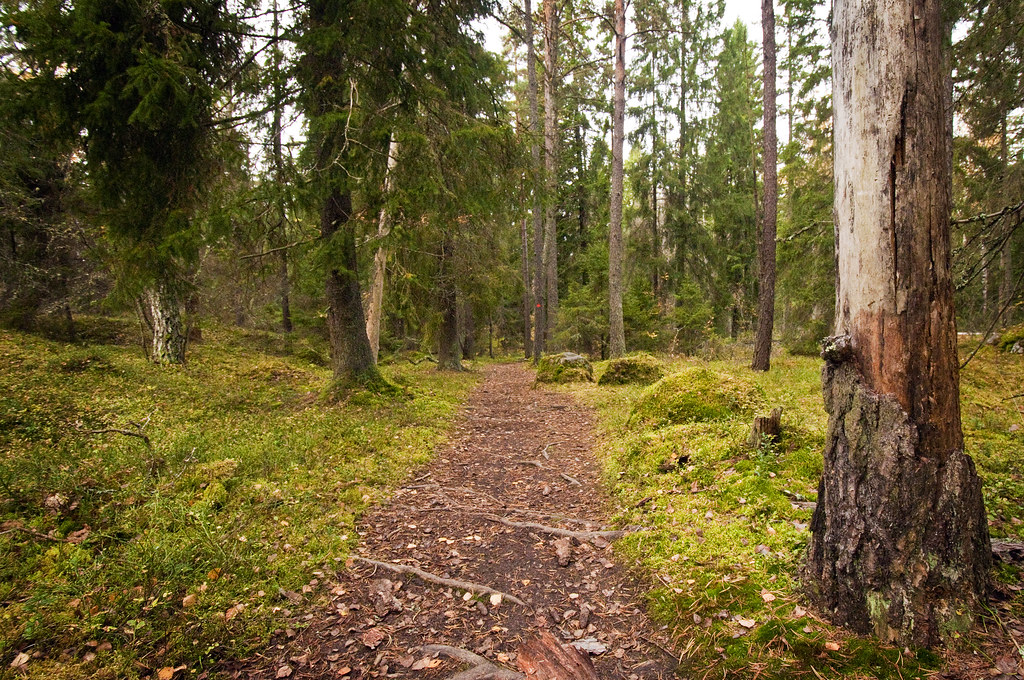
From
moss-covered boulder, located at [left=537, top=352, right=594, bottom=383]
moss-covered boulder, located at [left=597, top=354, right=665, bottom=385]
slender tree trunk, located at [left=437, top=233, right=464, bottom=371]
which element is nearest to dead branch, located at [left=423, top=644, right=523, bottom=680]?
moss-covered boulder, located at [left=597, top=354, right=665, bottom=385]

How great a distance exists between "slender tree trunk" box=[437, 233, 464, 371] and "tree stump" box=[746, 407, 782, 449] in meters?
9.76

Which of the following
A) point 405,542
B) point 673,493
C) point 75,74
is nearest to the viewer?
point 405,542

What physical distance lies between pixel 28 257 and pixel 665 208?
73.1 feet

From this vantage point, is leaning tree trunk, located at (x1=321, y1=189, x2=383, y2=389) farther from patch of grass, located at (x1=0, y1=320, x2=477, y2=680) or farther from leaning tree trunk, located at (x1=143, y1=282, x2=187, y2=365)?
leaning tree trunk, located at (x1=143, y1=282, x2=187, y2=365)

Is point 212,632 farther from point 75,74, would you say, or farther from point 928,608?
point 75,74

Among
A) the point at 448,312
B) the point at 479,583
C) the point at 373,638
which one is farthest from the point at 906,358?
the point at 448,312

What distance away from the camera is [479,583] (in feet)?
11.4

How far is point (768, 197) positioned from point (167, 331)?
45.7 ft

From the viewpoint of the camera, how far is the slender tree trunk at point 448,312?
1354cm

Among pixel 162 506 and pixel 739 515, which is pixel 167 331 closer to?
pixel 162 506

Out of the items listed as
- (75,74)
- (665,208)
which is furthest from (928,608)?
(665,208)

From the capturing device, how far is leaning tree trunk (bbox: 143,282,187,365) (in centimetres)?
949

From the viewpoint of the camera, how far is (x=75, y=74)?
5828 millimetres

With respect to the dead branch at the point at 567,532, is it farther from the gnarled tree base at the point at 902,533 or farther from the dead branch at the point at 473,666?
the gnarled tree base at the point at 902,533
